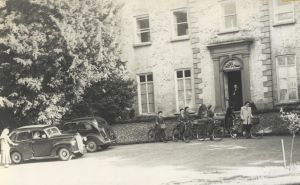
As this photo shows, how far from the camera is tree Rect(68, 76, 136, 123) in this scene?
2672 cm

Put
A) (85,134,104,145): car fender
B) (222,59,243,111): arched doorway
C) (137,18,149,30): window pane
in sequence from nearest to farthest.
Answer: (85,134,104,145): car fender → (222,59,243,111): arched doorway → (137,18,149,30): window pane

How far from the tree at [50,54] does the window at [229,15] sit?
6.30 m

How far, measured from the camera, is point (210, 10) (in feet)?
91.2

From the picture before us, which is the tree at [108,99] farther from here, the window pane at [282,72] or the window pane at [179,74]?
the window pane at [282,72]

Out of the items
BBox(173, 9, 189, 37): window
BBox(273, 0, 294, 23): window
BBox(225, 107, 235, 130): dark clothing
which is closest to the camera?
BBox(225, 107, 235, 130): dark clothing

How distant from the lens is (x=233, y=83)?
27781 mm

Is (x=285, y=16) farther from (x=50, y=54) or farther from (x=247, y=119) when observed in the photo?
(x=50, y=54)

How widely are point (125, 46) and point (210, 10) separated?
224 inches

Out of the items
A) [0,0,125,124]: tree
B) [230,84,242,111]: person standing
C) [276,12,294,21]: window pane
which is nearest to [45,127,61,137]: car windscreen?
[0,0,125,124]: tree

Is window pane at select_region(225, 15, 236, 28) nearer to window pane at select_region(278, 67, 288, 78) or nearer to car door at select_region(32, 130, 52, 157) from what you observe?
window pane at select_region(278, 67, 288, 78)

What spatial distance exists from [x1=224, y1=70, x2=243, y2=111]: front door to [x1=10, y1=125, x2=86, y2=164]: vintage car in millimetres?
9577

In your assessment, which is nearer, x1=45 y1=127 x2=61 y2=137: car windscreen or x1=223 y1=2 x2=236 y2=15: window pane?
x1=45 y1=127 x2=61 y2=137: car windscreen

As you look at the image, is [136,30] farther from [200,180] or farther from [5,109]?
[200,180]

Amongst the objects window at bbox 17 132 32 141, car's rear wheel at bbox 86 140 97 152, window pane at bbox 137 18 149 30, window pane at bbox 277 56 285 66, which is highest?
window pane at bbox 137 18 149 30
